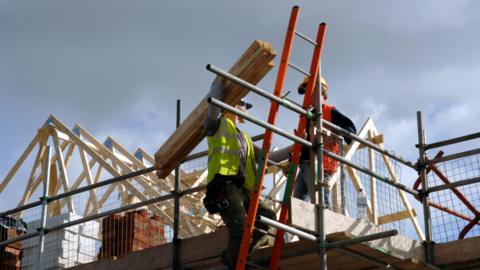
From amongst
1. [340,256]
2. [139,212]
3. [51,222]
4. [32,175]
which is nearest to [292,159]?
[340,256]

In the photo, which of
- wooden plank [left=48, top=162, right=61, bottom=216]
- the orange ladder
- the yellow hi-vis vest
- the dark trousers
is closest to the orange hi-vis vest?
the orange ladder

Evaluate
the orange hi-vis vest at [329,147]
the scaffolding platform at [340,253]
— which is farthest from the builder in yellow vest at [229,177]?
the orange hi-vis vest at [329,147]

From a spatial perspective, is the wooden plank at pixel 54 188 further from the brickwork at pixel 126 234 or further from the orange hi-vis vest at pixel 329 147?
the orange hi-vis vest at pixel 329 147

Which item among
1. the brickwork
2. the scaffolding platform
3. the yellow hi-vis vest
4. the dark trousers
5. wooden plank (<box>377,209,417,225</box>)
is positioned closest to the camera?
the dark trousers

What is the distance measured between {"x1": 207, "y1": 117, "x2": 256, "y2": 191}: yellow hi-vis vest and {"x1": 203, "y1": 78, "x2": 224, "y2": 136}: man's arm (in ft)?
0.27

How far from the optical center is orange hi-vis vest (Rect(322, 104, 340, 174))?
10016mm

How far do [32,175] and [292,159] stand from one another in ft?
46.1

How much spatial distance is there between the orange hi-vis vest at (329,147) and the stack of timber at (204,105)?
1.27 meters

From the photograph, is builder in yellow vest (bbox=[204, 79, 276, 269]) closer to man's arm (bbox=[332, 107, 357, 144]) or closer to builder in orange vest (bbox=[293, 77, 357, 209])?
builder in orange vest (bbox=[293, 77, 357, 209])

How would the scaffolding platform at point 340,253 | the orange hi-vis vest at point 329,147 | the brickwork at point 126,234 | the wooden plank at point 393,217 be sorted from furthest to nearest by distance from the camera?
the wooden plank at point 393,217 < the brickwork at point 126,234 < the orange hi-vis vest at point 329,147 < the scaffolding platform at point 340,253

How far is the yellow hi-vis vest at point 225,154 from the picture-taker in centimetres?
878

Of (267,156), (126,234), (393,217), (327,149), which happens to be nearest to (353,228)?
(327,149)

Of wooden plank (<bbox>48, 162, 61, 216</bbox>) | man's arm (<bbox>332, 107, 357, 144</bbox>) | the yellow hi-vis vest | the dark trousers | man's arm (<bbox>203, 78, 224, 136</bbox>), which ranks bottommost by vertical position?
the dark trousers

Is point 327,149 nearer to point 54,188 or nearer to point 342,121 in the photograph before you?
point 342,121
